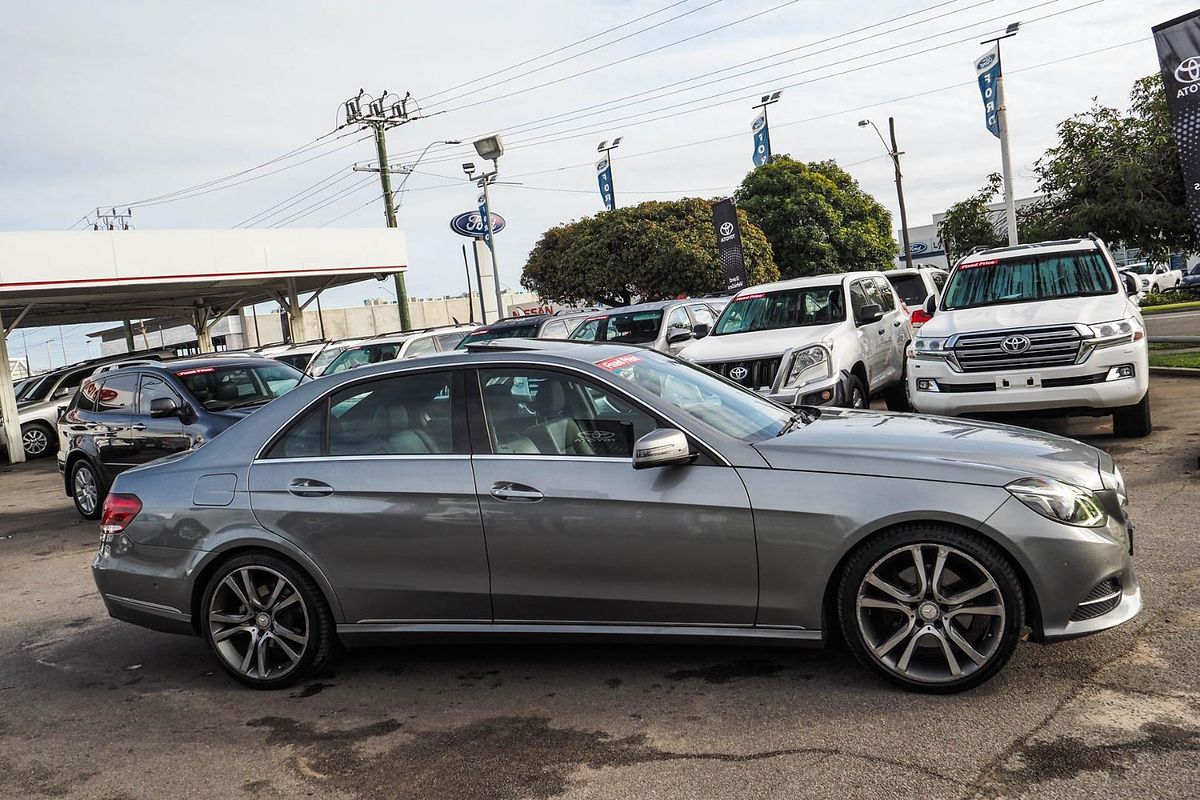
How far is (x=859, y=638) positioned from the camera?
13.7 ft

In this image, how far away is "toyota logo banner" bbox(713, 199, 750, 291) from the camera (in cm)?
2739

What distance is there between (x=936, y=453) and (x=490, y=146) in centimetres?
2872

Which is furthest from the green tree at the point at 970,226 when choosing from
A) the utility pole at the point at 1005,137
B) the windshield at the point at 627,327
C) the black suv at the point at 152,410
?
the black suv at the point at 152,410

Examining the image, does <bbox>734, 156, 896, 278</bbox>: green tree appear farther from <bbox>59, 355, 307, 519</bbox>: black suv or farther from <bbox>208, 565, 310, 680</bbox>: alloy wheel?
<bbox>208, 565, 310, 680</bbox>: alloy wheel

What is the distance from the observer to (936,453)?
422cm

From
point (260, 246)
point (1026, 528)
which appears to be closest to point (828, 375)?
point (1026, 528)

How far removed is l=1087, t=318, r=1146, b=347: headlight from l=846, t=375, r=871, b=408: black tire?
2408 millimetres

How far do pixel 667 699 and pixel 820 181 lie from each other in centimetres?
4675

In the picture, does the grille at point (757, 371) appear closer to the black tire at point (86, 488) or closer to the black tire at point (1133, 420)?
the black tire at point (1133, 420)

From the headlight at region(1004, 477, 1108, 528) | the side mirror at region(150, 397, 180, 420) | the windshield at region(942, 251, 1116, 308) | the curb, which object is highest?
the windshield at region(942, 251, 1116, 308)

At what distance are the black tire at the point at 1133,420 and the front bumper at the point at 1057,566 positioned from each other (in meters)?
5.71

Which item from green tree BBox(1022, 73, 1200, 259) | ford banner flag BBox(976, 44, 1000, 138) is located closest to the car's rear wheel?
green tree BBox(1022, 73, 1200, 259)

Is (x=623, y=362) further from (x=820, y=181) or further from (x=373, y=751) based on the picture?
(x=820, y=181)

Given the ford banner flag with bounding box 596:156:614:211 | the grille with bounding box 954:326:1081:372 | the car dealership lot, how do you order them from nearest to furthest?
the car dealership lot < the grille with bounding box 954:326:1081:372 < the ford banner flag with bounding box 596:156:614:211
